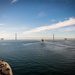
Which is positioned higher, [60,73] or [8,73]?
[8,73]

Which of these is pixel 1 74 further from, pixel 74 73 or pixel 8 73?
pixel 74 73

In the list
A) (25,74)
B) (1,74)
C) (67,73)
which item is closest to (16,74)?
(25,74)

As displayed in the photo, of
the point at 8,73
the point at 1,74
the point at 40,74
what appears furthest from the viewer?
the point at 40,74

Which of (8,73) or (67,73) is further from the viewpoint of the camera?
(67,73)

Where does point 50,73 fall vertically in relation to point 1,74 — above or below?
below

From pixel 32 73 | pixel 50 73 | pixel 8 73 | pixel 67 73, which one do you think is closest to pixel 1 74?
pixel 8 73

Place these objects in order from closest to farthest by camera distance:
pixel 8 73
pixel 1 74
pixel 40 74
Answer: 1. pixel 1 74
2. pixel 8 73
3. pixel 40 74

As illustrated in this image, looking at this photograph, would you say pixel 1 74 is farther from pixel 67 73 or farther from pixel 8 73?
pixel 67 73

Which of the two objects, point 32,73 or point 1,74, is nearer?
point 1,74
